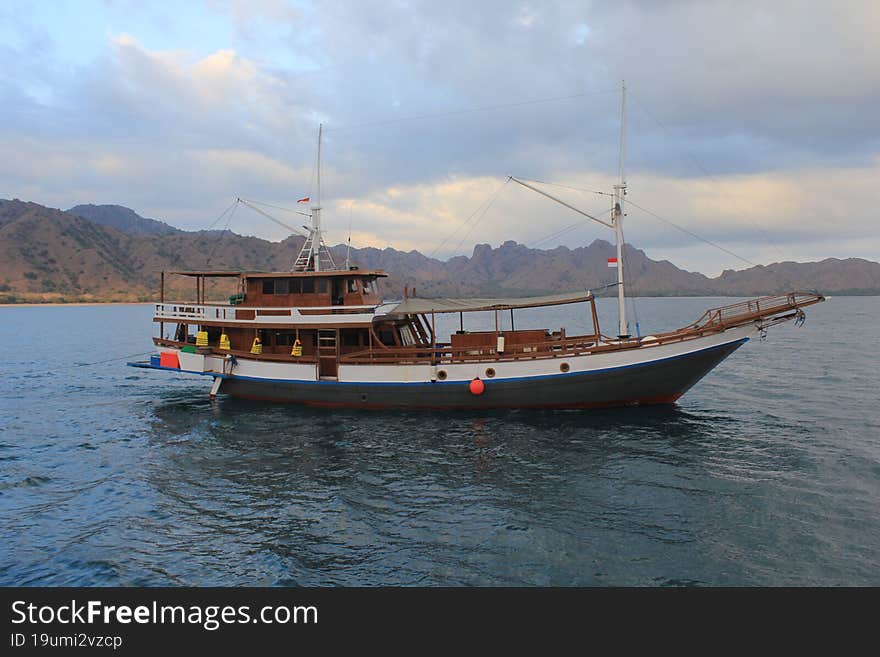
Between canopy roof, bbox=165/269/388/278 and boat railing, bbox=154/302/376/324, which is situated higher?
canopy roof, bbox=165/269/388/278

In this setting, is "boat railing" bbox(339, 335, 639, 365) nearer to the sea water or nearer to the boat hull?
the boat hull

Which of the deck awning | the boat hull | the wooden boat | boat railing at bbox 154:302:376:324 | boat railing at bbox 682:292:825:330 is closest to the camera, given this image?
boat railing at bbox 682:292:825:330

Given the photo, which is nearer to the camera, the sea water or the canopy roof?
the sea water

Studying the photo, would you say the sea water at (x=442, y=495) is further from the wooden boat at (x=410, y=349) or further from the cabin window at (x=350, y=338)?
the cabin window at (x=350, y=338)

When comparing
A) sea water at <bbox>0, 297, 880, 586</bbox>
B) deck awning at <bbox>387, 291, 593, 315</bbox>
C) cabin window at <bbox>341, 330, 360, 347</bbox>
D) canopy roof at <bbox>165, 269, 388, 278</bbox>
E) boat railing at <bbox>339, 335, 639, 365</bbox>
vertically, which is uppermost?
canopy roof at <bbox>165, 269, 388, 278</bbox>

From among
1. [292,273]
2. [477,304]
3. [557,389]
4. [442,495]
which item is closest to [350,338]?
[292,273]

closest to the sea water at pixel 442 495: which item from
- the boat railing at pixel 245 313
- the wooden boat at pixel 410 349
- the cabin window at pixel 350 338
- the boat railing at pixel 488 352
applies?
the wooden boat at pixel 410 349

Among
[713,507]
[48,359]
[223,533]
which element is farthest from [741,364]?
[48,359]

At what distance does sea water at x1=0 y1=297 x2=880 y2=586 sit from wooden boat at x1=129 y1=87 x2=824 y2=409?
1001 millimetres

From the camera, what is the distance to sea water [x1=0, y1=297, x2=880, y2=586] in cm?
1085

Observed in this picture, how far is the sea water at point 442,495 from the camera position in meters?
10.9

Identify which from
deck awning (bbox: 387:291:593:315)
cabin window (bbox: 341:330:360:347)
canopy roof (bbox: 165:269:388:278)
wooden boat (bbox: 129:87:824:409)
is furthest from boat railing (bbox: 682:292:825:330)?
cabin window (bbox: 341:330:360:347)

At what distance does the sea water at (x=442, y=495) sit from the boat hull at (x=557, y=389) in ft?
2.04
